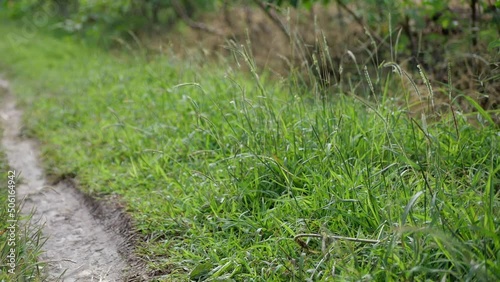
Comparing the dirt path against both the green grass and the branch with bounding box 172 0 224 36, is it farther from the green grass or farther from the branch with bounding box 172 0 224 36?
the branch with bounding box 172 0 224 36

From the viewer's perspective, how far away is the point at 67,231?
142 inches

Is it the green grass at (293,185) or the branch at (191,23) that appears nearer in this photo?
the green grass at (293,185)

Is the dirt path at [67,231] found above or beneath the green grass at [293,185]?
beneath

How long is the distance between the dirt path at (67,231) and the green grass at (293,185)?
0.15m

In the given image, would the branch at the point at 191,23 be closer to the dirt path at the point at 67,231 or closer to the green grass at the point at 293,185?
the green grass at the point at 293,185

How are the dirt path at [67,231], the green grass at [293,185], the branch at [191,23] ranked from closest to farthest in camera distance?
the green grass at [293,185]
the dirt path at [67,231]
the branch at [191,23]

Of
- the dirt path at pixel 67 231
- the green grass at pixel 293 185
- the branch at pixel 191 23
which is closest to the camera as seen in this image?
the green grass at pixel 293 185

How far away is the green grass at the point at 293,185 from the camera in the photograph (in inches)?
101

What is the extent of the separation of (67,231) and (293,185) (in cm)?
136

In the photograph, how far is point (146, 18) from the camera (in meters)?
7.86

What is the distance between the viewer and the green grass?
101 inches

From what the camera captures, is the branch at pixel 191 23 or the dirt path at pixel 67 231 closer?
the dirt path at pixel 67 231

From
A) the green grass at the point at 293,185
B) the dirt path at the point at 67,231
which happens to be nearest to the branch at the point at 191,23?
the green grass at the point at 293,185

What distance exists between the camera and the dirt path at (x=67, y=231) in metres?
3.12
